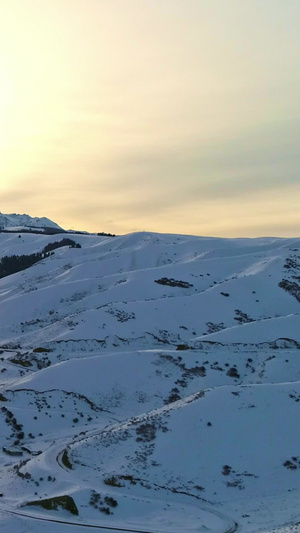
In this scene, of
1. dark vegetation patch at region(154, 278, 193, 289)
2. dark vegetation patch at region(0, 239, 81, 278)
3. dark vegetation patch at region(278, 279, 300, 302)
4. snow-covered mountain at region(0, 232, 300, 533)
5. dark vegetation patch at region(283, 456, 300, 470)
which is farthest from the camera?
dark vegetation patch at region(0, 239, 81, 278)

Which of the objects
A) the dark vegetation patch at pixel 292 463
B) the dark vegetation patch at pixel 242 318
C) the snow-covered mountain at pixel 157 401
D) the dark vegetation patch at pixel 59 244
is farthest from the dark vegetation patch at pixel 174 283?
the dark vegetation patch at pixel 59 244

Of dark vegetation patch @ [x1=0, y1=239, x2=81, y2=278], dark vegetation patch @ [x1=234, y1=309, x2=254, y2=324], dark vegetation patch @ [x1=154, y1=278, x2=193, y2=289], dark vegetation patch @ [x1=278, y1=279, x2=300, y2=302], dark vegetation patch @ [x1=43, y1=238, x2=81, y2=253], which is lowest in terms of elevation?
dark vegetation patch @ [x1=234, y1=309, x2=254, y2=324]

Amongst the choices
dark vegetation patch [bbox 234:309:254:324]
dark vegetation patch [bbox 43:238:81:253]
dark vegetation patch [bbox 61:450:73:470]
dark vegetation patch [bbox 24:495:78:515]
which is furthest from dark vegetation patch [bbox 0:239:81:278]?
dark vegetation patch [bbox 24:495:78:515]

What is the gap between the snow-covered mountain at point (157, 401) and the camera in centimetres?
2117

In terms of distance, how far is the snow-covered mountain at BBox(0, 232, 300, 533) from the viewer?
2117 centimetres

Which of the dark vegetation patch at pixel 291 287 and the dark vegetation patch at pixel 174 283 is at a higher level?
the dark vegetation patch at pixel 174 283

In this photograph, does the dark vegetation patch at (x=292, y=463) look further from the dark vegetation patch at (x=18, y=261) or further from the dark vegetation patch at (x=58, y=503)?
the dark vegetation patch at (x=18, y=261)

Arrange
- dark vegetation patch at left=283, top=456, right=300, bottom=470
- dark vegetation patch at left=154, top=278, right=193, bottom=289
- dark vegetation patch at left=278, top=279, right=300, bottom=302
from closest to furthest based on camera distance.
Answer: dark vegetation patch at left=283, top=456, right=300, bottom=470
dark vegetation patch at left=278, top=279, right=300, bottom=302
dark vegetation patch at left=154, top=278, right=193, bottom=289

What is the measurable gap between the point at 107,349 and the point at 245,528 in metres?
26.1

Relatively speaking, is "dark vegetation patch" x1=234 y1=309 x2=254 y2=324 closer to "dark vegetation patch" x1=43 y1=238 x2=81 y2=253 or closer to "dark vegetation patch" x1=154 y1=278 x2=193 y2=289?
"dark vegetation patch" x1=154 y1=278 x2=193 y2=289

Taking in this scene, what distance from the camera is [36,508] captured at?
20016mm

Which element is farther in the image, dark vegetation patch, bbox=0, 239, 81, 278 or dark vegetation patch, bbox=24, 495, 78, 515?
dark vegetation patch, bbox=0, 239, 81, 278

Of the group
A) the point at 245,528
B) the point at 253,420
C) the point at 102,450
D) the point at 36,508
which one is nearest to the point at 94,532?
the point at 36,508

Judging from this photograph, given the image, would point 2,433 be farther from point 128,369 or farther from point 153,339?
point 153,339
